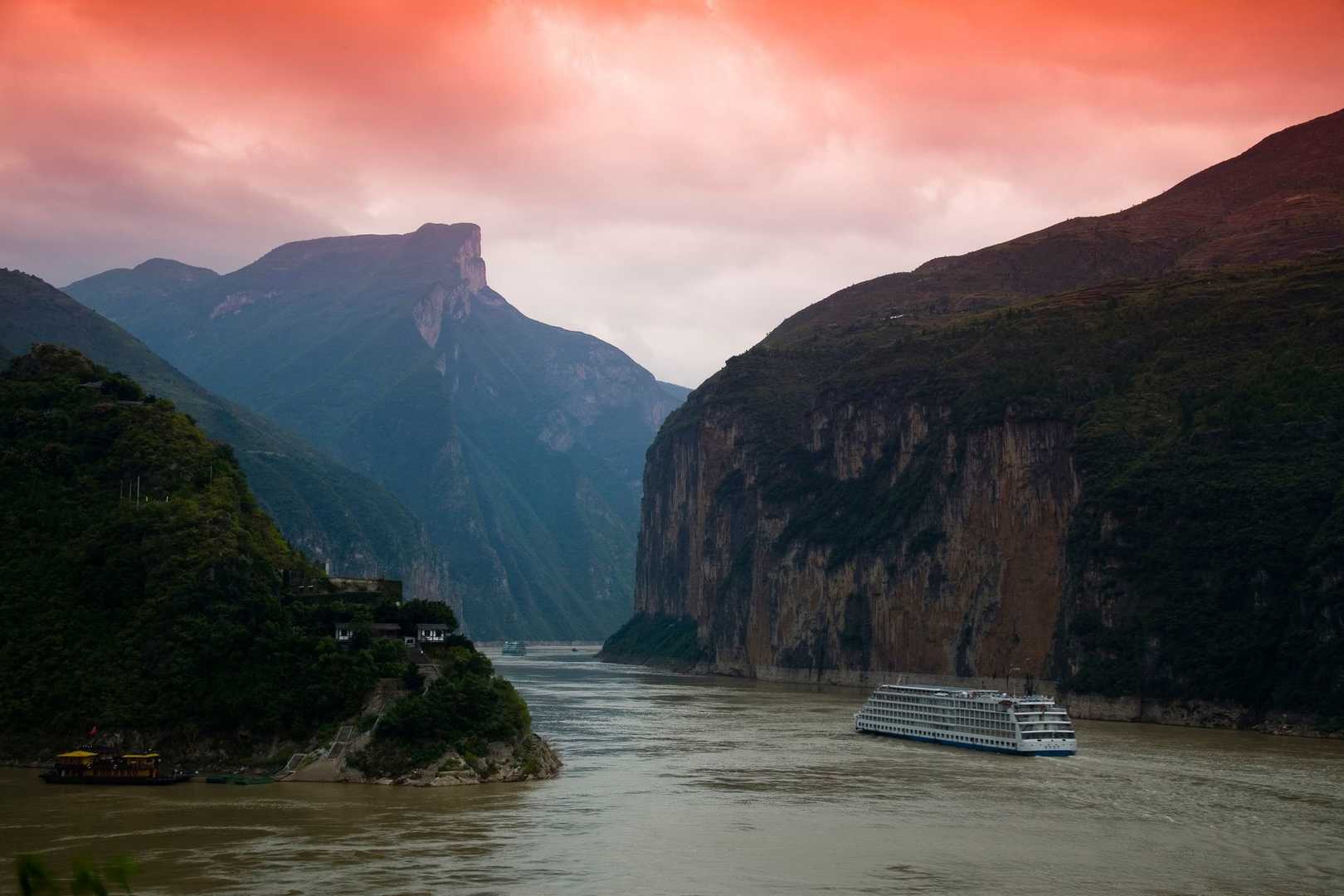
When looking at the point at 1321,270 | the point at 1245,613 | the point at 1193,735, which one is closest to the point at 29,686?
the point at 1193,735

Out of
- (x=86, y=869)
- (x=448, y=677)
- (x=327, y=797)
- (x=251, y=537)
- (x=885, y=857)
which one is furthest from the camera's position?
(x=251, y=537)

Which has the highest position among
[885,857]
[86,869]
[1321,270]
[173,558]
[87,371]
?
[1321,270]

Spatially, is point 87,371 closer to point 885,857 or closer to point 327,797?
point 327,797

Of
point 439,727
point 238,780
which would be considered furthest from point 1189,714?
point 238,780

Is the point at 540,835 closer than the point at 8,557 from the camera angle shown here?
Yes

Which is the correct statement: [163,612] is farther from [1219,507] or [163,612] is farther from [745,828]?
[1219,507]

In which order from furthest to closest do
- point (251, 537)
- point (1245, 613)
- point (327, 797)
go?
point (1245, 613) → point (251, 537) → point (327, 797)
